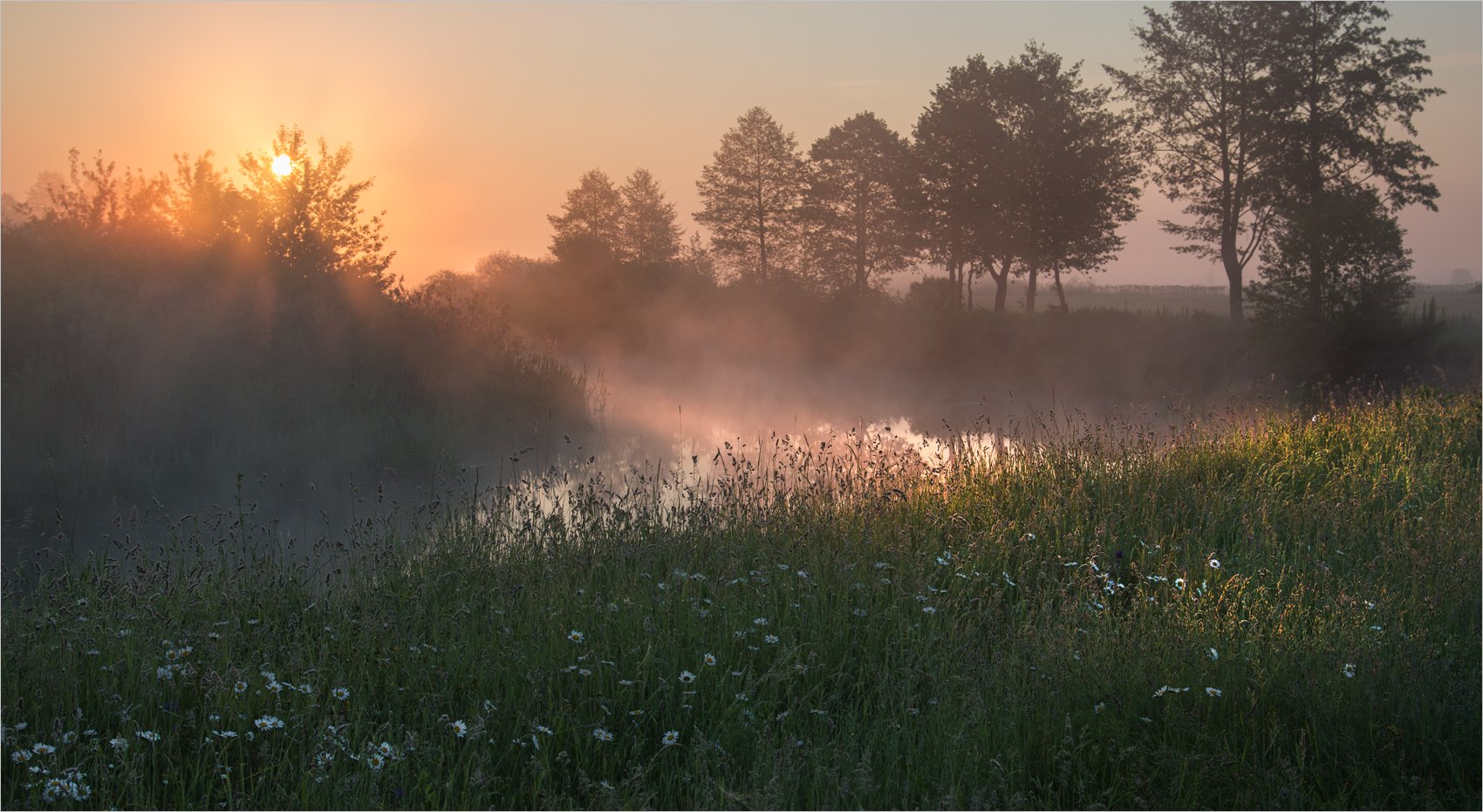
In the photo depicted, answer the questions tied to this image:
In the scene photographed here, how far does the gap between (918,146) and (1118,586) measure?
1265 inches

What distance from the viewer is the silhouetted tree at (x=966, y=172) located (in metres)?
33.7

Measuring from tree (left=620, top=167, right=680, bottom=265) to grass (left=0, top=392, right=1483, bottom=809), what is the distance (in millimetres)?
43736

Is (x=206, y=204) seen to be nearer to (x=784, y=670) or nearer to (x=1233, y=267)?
(x=784, y=670)

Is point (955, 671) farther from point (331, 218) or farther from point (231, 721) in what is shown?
point (331, 218)

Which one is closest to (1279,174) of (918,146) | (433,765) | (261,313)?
(918,146)

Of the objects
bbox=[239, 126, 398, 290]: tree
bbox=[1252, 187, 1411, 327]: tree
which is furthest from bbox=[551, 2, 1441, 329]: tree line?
bbox=[239, 126, 398, 290]: tree

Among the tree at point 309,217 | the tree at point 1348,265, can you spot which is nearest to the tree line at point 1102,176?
the tree at point 1348,265

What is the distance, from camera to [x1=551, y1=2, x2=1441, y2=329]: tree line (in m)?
23.9

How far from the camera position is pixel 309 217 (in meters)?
21.7

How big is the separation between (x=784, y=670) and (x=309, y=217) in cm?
2034

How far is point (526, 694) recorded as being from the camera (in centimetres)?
439

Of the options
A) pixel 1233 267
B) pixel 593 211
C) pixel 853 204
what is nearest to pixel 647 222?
pixel 593 211

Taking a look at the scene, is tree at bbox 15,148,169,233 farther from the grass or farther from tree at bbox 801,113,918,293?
tree at bbox 801,113,918,293

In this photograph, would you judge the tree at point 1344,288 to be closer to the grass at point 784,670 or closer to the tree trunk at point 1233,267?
the tree trunk at point 1233,267
